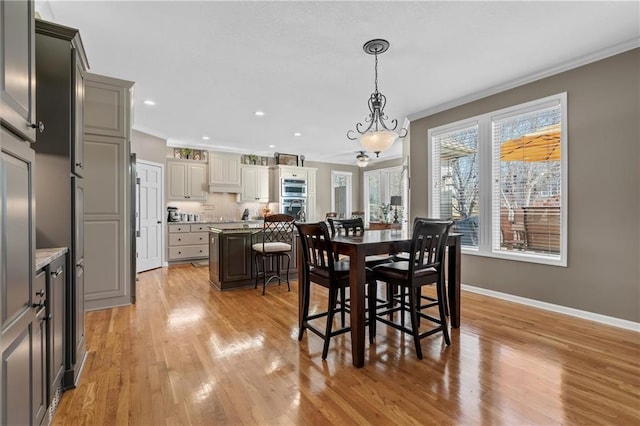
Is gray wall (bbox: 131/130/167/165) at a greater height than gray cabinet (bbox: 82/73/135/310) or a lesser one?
greater

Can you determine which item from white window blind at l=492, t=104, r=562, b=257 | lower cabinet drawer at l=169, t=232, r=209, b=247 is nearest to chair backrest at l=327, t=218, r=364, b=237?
white window blind at l=492, t=104, r=562, b=257

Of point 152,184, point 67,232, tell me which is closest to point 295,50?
point 67,232

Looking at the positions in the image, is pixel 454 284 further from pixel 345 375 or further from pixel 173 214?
pixel 173 214

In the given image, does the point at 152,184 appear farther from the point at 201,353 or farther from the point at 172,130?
→ the point at 201,353

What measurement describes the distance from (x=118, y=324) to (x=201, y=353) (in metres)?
1.20

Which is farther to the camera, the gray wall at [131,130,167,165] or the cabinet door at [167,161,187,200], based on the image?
the cabinet door at [167,161,187,200]

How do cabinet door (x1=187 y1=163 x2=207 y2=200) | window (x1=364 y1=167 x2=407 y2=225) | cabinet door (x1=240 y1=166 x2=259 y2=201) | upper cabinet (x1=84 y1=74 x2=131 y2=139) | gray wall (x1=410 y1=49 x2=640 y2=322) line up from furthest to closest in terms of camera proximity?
window (x1=364 y1=167 x2=407 y2=225)
cabinet door (x1=240 y1=166 x2=259 y2=201)
cabinet door (x1=187 y1=163 x2=207 y2=200)
upper cabinet (x1=84 y1=74 x2=131 y2=139)
gray wall (x1=410 y1=49 x2=640 y2=322)

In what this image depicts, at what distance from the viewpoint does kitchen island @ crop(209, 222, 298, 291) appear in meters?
4.33

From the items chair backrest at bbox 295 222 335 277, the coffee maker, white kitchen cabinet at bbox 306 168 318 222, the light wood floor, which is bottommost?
the light wood floor

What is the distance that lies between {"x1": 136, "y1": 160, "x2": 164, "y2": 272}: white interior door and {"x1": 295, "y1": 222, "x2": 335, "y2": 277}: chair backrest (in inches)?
163

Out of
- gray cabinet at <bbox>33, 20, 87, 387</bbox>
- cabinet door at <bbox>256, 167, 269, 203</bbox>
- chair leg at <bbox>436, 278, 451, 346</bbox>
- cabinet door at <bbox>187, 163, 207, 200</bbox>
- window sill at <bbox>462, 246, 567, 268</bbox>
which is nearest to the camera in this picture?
gray cabinet at <bbox>33, 20, 87, 387</bbox>

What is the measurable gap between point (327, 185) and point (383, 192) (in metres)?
1.62

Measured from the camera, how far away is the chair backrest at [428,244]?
2.37 meters

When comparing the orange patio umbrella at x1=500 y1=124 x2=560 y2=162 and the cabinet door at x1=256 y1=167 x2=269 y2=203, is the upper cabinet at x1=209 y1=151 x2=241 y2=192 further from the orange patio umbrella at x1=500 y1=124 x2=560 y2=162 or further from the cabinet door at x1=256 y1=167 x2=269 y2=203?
the orange patio umbrella at x1=500 y1=124 x2=560 y2=162
